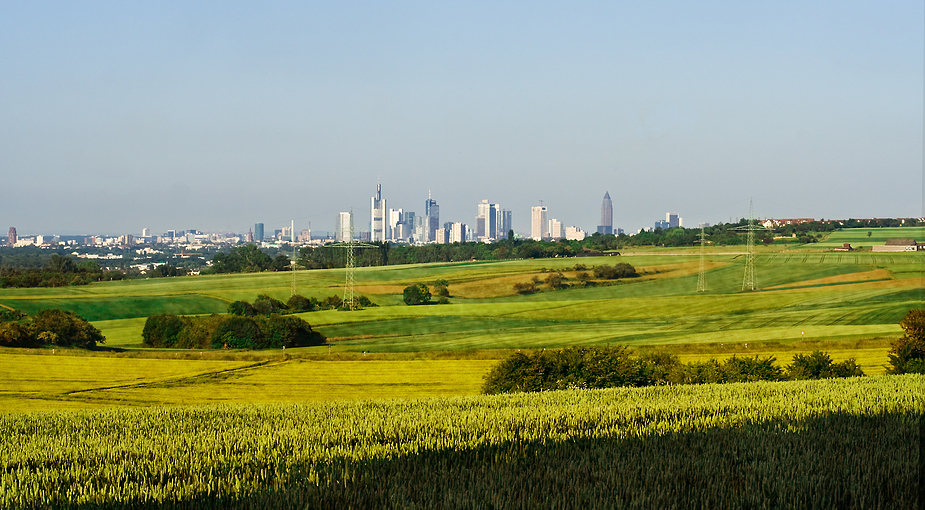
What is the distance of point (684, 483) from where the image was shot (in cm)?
604

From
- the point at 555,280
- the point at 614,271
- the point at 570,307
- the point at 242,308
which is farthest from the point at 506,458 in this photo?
the point at 614,271

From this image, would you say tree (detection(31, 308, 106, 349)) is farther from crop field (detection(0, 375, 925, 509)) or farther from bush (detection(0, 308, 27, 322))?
crop field (detection(0, 375, 925, 509))

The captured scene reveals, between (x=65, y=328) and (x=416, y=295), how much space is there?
3504 centimetres

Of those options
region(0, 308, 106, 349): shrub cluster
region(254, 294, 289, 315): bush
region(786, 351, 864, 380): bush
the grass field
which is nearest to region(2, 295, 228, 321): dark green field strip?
the grass field

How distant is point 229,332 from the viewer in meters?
53.1

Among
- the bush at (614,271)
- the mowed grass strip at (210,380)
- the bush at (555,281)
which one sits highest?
the bush at (614,271)

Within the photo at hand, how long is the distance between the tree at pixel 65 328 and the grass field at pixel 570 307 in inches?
119

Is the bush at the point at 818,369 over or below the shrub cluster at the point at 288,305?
over

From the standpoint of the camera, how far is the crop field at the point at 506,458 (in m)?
5.70

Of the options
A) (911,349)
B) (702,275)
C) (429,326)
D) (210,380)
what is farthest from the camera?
(702,275)

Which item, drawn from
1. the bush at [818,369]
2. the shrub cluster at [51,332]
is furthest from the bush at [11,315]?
the bush at [818,369]

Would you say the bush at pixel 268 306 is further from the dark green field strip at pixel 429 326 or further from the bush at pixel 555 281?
the bush at pixel 555 281

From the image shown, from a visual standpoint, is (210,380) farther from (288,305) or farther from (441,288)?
(441,288)

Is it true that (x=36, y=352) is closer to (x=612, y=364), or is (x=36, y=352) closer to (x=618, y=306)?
(x=612, y=364)
